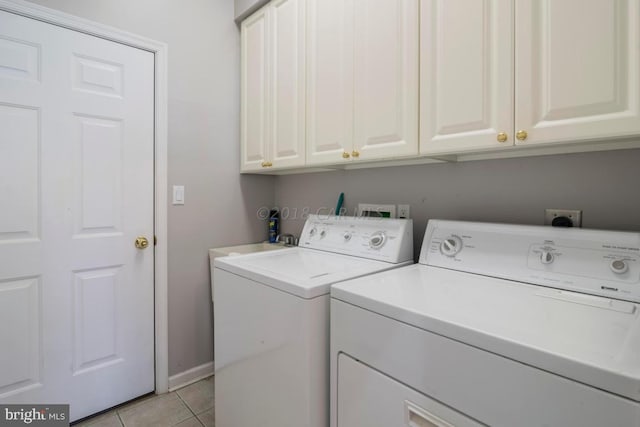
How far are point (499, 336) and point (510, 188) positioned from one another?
0.83m

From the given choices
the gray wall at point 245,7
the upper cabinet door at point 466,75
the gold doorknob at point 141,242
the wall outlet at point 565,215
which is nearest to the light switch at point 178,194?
the gold doorknob at point 141,242

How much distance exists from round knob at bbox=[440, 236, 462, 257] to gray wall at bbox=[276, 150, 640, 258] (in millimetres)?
189

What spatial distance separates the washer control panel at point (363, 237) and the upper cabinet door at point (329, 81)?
34cm

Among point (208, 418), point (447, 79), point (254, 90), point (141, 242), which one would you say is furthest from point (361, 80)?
point (208, 418)

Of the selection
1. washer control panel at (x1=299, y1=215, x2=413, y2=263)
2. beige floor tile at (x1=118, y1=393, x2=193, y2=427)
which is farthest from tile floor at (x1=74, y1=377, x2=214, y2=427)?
washer control panel at (x1=299, y1=215, x2=413, y2=263)

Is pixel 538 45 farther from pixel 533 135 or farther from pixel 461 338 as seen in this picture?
pixel 461 338

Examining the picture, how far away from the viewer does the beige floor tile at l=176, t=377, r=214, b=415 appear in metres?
1.84

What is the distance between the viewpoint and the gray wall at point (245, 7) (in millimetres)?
1989

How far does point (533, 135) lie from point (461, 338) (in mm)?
679

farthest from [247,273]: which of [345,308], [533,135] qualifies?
[533,135]

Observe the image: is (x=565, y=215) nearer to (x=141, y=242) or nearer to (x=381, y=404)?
(x=381, y=404)

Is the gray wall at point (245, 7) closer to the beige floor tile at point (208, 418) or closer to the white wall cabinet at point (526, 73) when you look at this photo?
the white wall cabinet at point (526, 73)

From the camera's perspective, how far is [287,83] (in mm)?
1823

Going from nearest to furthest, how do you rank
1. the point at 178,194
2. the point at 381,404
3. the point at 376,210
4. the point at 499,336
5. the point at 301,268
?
the point at 499,336
the point at 381,404
the point at 301,268
the point at 376,210
the point at 178,194
